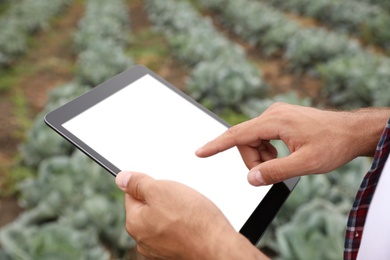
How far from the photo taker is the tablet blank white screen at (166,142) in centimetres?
117

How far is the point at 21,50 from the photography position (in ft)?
19.2

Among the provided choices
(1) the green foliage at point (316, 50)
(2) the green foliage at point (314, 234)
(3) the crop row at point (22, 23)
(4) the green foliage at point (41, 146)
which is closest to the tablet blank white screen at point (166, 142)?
(2) the green foliage at point (314, 234)

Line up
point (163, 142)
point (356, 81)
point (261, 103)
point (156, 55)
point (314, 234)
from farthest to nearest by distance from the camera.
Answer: point (156, 55), point (356, 81), point (261, 103), point (314, 234), point (163, 142)

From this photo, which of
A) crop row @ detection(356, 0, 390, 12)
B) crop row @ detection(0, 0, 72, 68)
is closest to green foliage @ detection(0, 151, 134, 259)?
crop row @ detection(0, 0, 72, 68)

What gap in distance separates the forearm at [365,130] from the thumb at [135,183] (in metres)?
0.63

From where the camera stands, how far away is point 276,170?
3.44 ft

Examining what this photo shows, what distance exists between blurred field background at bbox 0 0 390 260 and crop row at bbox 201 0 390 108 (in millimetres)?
17

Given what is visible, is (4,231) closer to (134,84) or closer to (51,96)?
(134,84)

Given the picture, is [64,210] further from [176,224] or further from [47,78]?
[47,78]

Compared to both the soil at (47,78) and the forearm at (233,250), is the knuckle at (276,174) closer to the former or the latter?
the forearm at (233,250)

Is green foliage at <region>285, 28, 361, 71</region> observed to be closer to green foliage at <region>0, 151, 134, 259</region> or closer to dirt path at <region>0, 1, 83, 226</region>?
dirt path at <region>0, 1, 83, 226</region>

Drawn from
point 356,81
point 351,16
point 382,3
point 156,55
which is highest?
point 382,3

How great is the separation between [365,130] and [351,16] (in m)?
6.18

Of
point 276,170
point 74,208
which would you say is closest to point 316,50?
point 74,208
